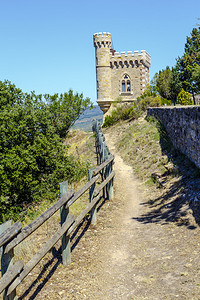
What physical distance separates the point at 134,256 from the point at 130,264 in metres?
0.34

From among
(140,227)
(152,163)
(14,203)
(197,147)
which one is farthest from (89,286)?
(14,203)

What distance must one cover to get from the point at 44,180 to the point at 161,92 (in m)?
23.7

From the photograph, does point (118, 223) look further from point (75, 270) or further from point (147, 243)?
point (75, 270)

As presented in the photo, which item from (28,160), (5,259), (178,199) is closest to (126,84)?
(28,160)

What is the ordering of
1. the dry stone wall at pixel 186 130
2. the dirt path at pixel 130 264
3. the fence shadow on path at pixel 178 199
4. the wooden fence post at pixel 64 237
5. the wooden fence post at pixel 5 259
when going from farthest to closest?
the dry stone wall at pixel 186 130, the fence shadow on path at pixel 178 199, the wooden fence post at pixel 64 237, the dirt path at pixel 130 264, the wooden fence post at pixel 5 259

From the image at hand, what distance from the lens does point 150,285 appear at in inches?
182

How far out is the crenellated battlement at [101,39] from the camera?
3641 centimetres

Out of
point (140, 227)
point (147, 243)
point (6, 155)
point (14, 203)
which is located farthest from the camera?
point (14, 203)

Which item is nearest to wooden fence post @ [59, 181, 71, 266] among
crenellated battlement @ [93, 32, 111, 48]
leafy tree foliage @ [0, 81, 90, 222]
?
leafy tree foliage @ [0, 81, 90, 222]

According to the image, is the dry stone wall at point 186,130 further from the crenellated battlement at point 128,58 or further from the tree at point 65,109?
the crenellated battlement at point 128,58

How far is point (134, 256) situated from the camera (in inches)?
229

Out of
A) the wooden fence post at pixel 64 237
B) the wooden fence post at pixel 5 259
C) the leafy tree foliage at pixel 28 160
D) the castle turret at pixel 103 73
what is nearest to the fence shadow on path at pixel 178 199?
the wooden fence post at pixel 64 237

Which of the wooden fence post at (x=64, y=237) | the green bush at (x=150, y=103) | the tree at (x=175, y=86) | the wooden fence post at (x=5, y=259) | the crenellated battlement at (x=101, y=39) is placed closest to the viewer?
the wooden fence post at (x=5, y=259)

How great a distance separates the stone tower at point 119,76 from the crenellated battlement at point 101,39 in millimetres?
800
